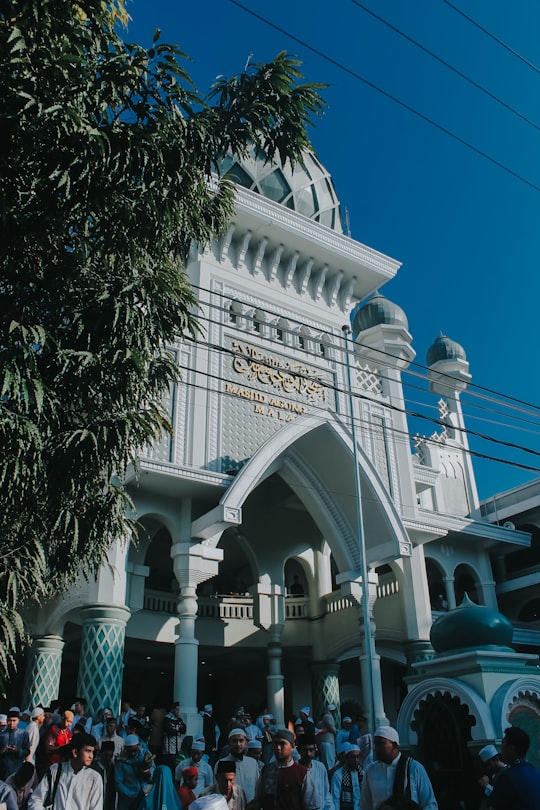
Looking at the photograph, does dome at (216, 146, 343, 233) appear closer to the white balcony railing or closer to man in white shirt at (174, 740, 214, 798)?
the white balcony railing

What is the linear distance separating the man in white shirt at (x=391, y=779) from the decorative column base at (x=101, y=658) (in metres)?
8.27

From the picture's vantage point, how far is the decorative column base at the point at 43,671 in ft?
42.5

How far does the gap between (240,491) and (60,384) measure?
7028mm

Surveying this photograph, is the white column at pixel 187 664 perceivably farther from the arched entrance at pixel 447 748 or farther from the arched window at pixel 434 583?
the arched window at pixel 434 583

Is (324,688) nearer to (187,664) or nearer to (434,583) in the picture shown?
(187,664)

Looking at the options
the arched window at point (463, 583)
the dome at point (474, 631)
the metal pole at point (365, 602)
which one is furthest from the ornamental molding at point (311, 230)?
the dome at point (474, 631)

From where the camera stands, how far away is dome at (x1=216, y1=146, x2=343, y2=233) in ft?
57.2

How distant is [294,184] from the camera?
18031 mm

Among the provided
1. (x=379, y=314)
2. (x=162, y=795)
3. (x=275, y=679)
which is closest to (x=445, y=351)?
(x=379, y=314)

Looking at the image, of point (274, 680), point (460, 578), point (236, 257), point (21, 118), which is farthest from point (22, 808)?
point (460, 578)

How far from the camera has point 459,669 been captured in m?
8.28

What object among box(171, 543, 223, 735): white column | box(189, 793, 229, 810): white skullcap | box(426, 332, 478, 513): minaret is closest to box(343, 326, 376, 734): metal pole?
box(171, 543, 223, 735): white column

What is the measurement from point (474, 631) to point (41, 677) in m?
8.33

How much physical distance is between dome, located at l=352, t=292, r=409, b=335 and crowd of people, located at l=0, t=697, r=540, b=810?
1402 centimetres
